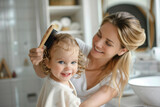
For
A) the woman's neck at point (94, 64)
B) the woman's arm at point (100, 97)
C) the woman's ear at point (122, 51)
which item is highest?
the woman's ear at point (122, 51)

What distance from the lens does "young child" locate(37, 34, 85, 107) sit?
0.79 metres

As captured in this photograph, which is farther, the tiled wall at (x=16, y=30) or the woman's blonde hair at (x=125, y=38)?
the tiled wall at (x=16, y=30)

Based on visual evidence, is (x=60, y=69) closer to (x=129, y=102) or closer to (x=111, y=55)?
(x=111, y=55)

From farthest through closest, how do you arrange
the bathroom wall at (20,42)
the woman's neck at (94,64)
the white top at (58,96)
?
1. the bathroom wall at (20,42)
2. the woman's neck at (94,64)
3. the white top at (58,96)

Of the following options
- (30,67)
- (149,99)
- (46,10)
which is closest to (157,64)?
(149,99)

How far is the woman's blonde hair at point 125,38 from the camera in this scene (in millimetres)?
1166

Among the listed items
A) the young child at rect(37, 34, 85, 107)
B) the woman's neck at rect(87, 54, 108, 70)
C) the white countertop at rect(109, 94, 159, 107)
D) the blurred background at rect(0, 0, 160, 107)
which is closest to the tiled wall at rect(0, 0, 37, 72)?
the blurred background at rect(0, 0, 160, 107)

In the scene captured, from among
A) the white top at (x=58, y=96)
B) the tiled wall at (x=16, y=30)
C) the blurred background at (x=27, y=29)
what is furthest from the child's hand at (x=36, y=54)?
the tiled wall at (x=16, y=30)

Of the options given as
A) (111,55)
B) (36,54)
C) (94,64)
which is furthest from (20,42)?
(36,54)

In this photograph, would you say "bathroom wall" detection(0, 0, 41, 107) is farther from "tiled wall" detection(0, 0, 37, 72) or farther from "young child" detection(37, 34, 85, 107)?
"young child" detection(37, 34, 85, 107)

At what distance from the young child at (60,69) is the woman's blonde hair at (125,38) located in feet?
1.42

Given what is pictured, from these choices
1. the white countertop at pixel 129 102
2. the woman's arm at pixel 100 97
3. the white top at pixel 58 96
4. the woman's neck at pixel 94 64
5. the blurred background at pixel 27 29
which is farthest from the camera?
the blurred background at pixel 27 29

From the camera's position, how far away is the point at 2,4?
3.43 metres

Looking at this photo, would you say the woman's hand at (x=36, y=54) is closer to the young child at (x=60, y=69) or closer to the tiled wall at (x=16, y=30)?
the young child at (x=60, y=69)
